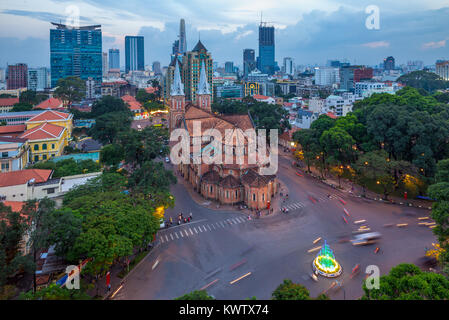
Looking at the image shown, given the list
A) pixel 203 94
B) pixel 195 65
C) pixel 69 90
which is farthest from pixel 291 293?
pixel 195 65

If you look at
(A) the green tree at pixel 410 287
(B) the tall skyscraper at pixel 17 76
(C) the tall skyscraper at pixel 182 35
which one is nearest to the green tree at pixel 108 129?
(A) the green tree at pixel 410 287

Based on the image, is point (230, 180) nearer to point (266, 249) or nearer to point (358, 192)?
point (266, 249)

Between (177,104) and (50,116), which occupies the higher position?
(177,104)

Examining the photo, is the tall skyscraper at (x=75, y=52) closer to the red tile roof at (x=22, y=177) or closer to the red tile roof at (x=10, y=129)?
the red tile roof at (x=10, y=129)

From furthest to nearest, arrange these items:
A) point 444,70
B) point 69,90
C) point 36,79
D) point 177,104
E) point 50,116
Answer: point 36,79
point 444,70
point 69,90
point 177,104
point 50,116

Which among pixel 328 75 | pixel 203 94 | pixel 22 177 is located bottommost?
pixel 22 177
